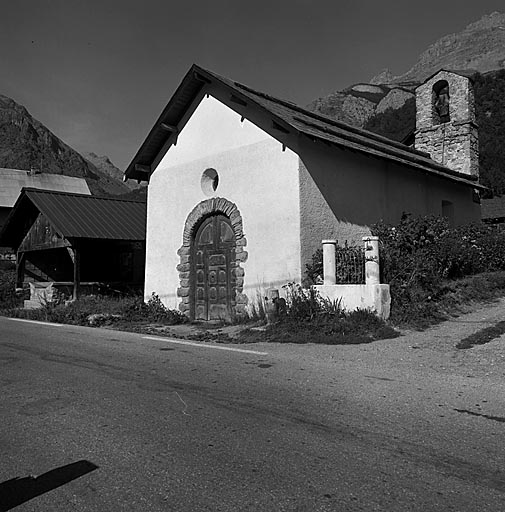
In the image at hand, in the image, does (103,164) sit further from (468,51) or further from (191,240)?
(191,240)

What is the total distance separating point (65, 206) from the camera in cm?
2167

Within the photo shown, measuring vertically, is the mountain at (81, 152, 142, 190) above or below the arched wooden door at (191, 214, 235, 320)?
above

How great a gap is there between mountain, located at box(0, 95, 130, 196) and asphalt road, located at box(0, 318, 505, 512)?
114557mm

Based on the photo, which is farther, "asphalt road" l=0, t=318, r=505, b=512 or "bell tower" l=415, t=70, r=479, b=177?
"bell tower" l=415, t=70, r=479, b=177

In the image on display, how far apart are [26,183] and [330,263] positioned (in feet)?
148

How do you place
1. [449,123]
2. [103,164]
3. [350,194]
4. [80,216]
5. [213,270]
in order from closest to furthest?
1. [350,194]
2. [213,270]
3. [80,216]
4. [449,123]
5. [103,164]

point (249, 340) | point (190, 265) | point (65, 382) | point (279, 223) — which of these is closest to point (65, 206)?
point (190, 265)

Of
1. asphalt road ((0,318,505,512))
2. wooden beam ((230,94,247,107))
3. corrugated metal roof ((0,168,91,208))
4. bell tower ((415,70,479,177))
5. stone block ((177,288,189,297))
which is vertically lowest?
asphalt road ((0,318,505,512))

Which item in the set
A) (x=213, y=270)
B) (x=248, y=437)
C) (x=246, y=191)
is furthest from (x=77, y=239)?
(x=248, y=437)

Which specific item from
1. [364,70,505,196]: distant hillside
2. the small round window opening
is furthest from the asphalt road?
[364,70,505,196]: distant hillside

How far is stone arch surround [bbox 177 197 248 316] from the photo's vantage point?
45.6 feet

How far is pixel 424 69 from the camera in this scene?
417 ft

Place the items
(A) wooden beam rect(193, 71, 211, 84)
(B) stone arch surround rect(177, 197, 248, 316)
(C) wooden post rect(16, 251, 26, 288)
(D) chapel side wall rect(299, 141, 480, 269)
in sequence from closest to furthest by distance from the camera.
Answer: (D) chapel side wall rect(299, 141, 480, 269), (B) stone arch surround rect(177, 197, 248, 316), (A) wooden beam rect(193, 71, 211, 84), (C) wooden post rect(16, 251, 26, 288)

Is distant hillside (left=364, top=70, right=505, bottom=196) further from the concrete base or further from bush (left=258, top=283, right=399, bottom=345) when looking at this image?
bush (left=258, top=283, right=399, bottom=345)
